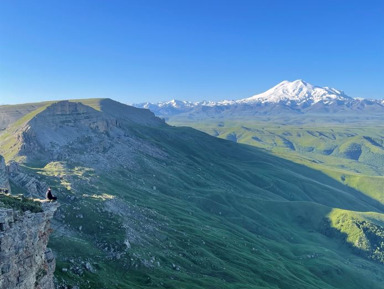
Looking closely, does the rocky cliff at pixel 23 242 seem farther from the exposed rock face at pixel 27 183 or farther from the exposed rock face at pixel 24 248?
the exposed rock face at pixel 27 183

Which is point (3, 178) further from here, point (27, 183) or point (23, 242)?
point (23, 242)

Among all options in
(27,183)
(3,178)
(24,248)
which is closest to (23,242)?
(24,248)

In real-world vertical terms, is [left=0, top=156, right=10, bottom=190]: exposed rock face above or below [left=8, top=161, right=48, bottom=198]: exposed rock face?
above

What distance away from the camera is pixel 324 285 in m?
198

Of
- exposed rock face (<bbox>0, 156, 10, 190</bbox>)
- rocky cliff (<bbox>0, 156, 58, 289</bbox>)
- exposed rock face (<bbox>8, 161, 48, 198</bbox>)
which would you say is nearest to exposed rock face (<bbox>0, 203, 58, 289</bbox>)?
rocky cliff (<bbox>0, 156, 58, 289</bbox>)

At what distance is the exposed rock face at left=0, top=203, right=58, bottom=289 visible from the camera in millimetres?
41875

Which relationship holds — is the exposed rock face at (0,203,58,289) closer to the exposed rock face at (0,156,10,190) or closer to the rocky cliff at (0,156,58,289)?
the rocky cliff at (0,156,58,289)

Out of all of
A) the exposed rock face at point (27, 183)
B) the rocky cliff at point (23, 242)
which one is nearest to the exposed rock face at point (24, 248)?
the rocky cliff at point (23, 242)

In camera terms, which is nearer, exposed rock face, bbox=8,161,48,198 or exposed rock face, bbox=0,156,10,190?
exposed rock face, bbox=0,156,10,190

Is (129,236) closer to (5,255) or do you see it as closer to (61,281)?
(61,281)

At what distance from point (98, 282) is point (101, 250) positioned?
2795 centimetres

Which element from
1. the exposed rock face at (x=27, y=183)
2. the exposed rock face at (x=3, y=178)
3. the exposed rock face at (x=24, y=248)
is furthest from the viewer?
the exposed rock face at (x=27, y=183)

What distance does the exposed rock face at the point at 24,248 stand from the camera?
137 feet

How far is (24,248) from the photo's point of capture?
1789 inches
